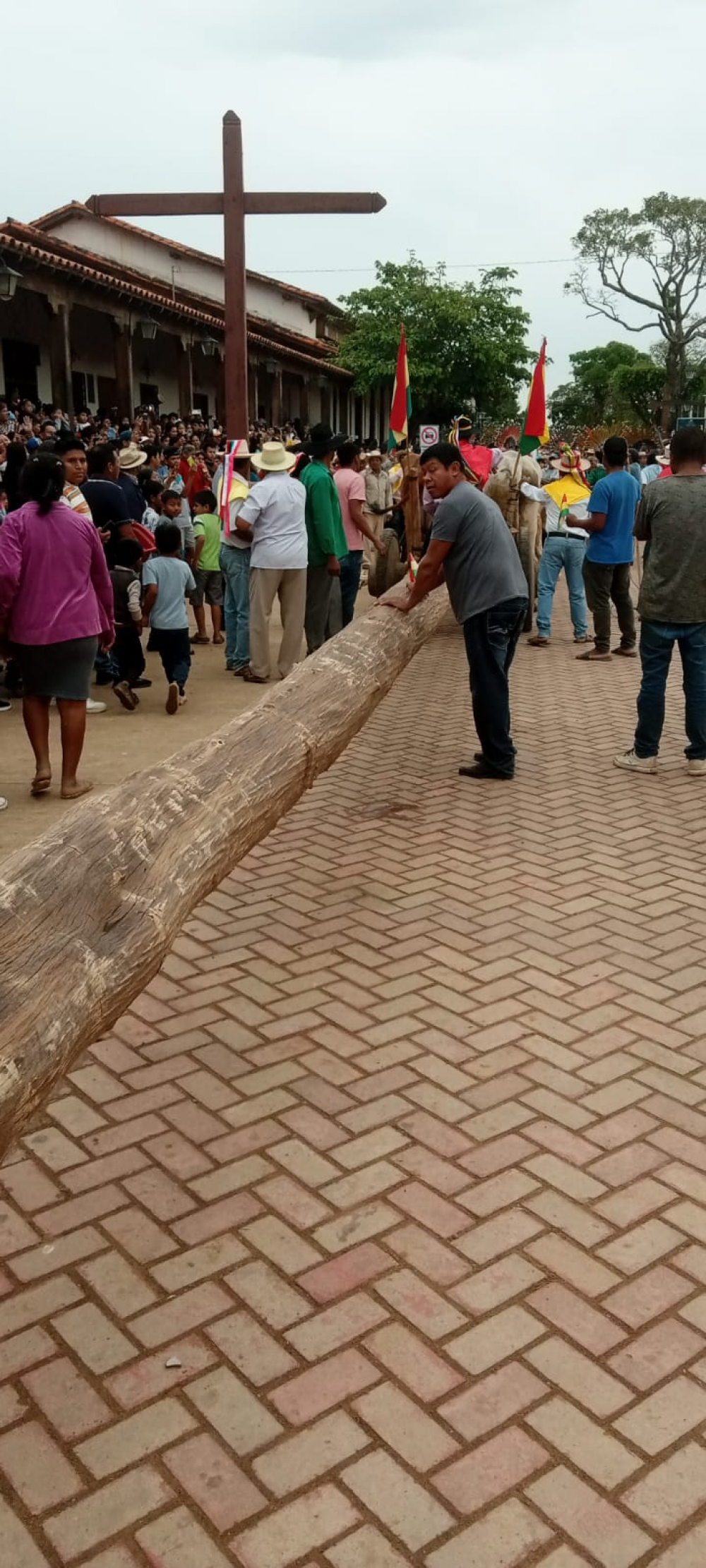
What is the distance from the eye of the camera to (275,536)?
7.91 metres

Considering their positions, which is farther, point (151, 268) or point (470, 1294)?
point (151, 268)

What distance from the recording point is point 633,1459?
78.0 inches

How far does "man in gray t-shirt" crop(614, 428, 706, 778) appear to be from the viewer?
232 inches

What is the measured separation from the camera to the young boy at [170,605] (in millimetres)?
7344

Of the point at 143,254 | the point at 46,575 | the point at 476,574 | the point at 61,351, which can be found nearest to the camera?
the point at 46,575

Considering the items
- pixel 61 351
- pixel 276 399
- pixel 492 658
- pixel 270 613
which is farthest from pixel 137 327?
pixel 492 658

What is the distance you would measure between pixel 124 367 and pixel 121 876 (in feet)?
60.3

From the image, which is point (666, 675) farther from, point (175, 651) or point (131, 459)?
point (131, 459)

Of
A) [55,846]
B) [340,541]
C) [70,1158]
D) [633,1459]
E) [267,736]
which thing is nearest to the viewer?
[633,1459]

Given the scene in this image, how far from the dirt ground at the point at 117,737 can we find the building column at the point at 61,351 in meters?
10.3

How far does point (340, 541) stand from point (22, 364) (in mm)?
13309

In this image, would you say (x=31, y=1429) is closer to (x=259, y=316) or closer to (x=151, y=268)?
(x=151, y=268)

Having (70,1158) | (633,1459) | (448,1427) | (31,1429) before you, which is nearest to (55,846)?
(70,1158)

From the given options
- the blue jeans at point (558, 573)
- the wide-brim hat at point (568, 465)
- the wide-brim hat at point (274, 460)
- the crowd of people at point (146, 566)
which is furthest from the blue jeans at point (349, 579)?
the wide-brim hat at point (568, 465)
